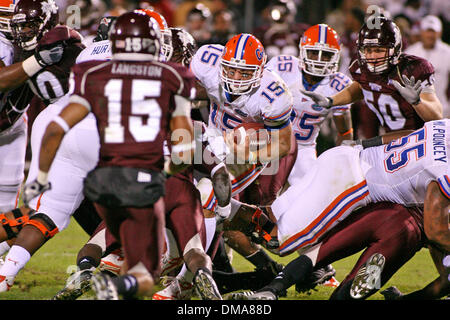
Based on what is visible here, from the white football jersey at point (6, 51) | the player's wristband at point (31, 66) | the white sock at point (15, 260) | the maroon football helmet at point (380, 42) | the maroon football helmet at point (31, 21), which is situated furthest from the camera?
the maroon football helmet at point (380, 42)

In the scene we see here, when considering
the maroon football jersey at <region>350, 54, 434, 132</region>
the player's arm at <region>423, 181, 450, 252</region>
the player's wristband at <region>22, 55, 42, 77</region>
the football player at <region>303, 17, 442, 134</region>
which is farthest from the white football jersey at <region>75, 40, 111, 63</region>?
the player's arm at <region>423, 181, 450, 252</region>

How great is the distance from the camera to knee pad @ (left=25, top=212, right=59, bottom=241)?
4.32 meters

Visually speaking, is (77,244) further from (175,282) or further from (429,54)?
(429,54)

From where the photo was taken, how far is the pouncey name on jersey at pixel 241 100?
15.5ft

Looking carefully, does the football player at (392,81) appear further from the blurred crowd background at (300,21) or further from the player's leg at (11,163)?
the blurred crowd background at (300,21)

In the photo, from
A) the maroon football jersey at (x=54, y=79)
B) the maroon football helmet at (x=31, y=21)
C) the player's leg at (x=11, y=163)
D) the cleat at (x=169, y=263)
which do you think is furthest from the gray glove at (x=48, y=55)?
the cleat at (x=169, y=263)

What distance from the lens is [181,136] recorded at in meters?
3.69

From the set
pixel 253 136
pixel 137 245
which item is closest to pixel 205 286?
pixel 137 245

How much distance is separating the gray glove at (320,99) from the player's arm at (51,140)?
2.47 meters

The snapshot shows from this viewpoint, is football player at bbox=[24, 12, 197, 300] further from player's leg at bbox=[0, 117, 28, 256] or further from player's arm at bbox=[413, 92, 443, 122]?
player's arm at bbox=[413, 92, 443, 122]

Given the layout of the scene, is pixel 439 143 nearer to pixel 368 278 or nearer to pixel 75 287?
pixel 368 278

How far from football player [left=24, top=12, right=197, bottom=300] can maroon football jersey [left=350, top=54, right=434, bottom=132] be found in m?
2.30

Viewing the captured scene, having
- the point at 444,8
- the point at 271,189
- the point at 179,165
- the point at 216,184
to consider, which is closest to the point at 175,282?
the point at 216,184
